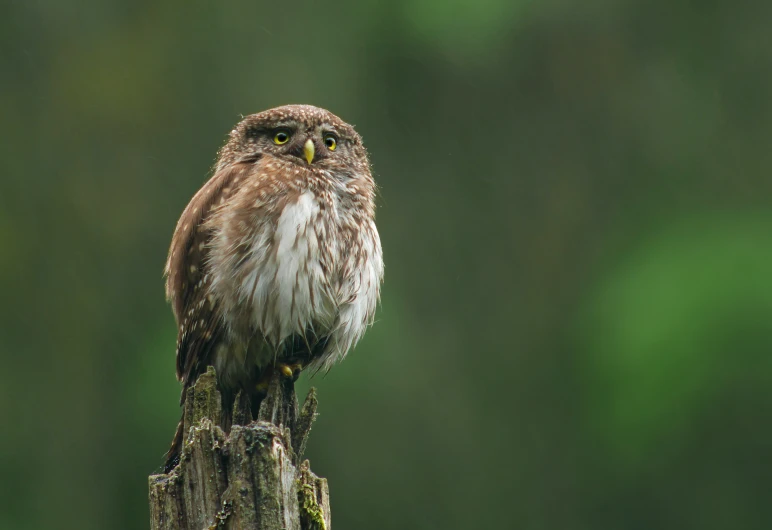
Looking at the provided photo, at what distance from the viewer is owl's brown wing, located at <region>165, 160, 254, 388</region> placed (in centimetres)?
483

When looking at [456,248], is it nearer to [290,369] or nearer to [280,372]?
[290,369]

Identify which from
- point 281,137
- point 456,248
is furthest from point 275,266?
point 456,248

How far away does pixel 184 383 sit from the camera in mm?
5012

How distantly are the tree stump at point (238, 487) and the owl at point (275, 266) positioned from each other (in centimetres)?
117

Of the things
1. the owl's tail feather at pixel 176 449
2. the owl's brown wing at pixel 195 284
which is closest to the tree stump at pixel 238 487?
the owl's tail feather at pixel 176 449

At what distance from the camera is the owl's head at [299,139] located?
17.0 feet

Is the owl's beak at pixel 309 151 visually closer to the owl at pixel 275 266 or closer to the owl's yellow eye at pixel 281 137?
the owl at pixel 275 266

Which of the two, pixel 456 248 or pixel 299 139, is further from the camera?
pixel 456 248

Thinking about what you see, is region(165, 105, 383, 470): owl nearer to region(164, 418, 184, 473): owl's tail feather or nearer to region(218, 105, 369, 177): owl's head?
region(218, 105, 369, 177): owl's head

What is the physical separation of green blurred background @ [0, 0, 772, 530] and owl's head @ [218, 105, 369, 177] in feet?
12.0

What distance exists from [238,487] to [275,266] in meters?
1.46

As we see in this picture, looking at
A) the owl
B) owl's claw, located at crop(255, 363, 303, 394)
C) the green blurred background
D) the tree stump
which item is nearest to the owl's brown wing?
the owl

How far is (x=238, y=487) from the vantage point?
11.2 feet

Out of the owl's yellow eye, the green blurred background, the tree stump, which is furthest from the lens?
the green blurred background
